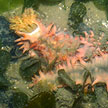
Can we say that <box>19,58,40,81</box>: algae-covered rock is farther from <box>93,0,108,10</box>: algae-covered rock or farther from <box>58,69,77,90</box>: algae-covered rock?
<box>93,0,108,10</box>: algae-covered rock

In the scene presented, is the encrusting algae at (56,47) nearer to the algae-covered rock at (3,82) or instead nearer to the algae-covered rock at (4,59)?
the algae-covered rock at (4,59)

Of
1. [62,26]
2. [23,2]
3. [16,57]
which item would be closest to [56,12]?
[62,26]

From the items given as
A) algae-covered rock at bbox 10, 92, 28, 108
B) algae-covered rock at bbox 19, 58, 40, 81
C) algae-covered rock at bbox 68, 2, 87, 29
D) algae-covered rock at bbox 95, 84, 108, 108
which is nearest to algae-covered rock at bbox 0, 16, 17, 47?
algae-covered rock at bbox 19, 58, 40, 81

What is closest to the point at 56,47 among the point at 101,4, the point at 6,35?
the point at 6,35

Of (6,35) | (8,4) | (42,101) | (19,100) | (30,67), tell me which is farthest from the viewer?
(8,4)

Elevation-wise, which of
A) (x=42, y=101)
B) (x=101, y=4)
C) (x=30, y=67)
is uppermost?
(x=101, y=4)

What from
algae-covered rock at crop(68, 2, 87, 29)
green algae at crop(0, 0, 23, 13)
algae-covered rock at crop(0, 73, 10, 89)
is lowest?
algae-covered rock at crop(0, 73, 10, 89)

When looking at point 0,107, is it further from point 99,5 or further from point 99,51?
point 99,5

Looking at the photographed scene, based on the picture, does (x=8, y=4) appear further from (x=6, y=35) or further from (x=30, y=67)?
(x=30, y=67)
